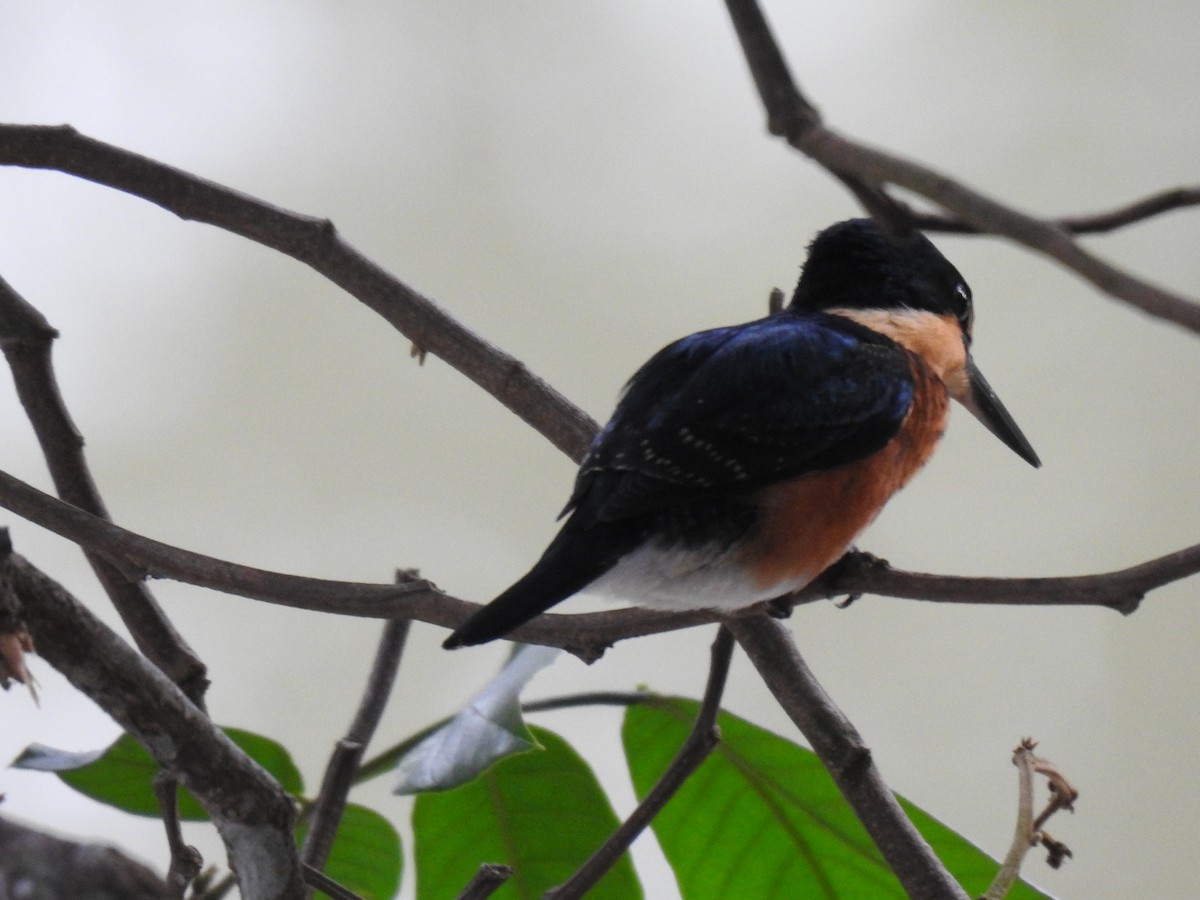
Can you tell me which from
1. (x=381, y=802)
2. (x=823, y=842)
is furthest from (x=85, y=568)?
(x=823, y=842)

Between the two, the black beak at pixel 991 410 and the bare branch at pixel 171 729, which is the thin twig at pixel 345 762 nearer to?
the bare branch at pixel 171 729

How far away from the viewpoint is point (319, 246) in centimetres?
100

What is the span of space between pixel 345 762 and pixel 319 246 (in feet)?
1.30

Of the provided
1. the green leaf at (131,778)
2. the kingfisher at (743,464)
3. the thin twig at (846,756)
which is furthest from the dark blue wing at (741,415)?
the green leaf at (131,778)

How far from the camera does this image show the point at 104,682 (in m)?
0.67

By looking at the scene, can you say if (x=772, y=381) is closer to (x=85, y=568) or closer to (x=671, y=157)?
(x=671, y=157)

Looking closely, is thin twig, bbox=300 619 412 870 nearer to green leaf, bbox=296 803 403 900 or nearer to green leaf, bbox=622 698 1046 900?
green leaf, bbox=296 803 403 900

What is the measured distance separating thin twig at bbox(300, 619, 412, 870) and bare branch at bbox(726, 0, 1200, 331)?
1.56 ft

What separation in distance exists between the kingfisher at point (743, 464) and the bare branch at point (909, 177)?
1.19 feet

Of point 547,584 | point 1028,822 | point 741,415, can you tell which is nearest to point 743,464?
point 741,415

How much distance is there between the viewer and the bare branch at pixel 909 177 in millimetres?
435

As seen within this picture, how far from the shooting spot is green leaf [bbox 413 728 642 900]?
1098 mm

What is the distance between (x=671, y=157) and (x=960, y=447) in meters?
0.71

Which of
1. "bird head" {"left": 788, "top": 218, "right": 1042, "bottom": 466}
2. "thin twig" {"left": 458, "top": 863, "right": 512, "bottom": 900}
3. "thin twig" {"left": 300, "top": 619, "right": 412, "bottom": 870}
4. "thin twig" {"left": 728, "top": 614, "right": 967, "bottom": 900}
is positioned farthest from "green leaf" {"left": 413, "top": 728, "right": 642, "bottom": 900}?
"bird head" {"left": 788, "top": 218, "right": 1042, "bottom": 466}
